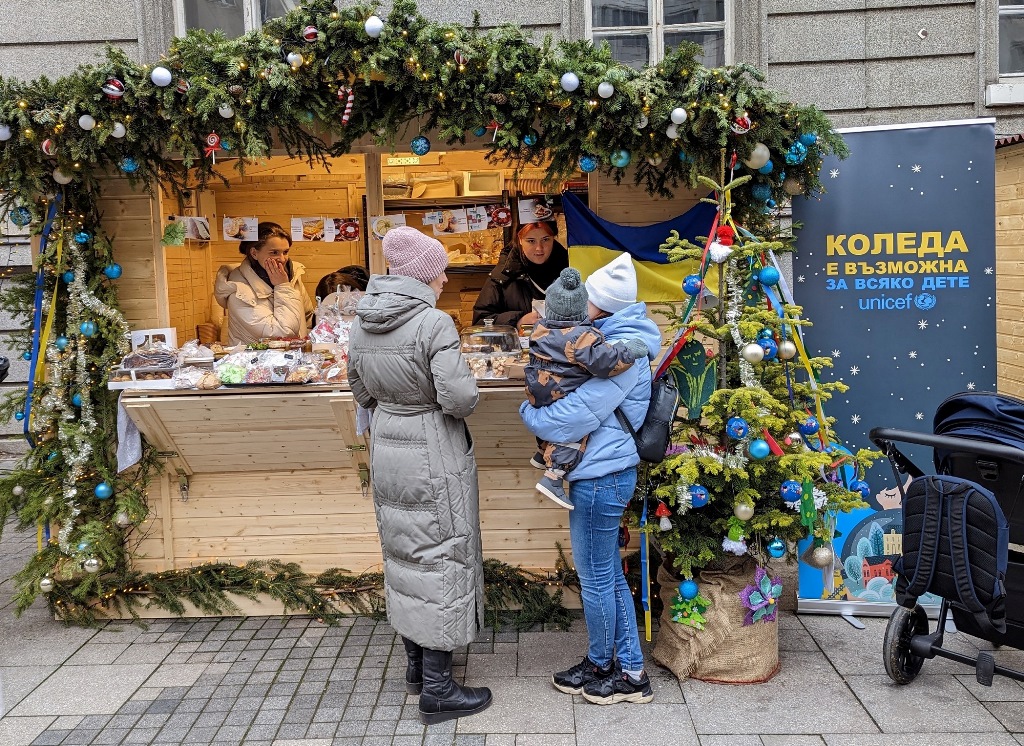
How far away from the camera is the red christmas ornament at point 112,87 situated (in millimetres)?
4312

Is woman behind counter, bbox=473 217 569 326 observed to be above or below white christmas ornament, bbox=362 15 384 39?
below

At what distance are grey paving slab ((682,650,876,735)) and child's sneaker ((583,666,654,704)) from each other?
21cm

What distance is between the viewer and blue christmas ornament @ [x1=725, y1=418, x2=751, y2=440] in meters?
3.99

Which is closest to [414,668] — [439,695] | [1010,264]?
[439,695]

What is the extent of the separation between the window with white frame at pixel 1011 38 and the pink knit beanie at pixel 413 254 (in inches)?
266

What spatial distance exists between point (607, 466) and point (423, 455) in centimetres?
79

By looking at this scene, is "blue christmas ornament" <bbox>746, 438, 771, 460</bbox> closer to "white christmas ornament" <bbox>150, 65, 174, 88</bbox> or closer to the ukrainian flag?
the ukrainian flag

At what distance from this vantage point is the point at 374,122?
4496mm

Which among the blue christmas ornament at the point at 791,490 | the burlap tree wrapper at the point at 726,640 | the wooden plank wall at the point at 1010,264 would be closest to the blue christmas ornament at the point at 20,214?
the burlap tree wrapper at the point at 726,640

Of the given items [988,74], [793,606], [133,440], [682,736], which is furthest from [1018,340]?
[133,440]

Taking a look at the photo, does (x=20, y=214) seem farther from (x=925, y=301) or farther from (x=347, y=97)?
(x=925, y=301)

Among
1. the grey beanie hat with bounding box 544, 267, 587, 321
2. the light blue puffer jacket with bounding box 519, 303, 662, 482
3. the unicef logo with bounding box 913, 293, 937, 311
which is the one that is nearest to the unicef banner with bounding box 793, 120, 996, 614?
the unicef logo with bounding box 913, 293, 937, 311

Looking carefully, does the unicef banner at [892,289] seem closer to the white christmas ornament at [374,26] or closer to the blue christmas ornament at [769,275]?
the blue christmas ornament at [769,275]

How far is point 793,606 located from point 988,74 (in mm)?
5424
